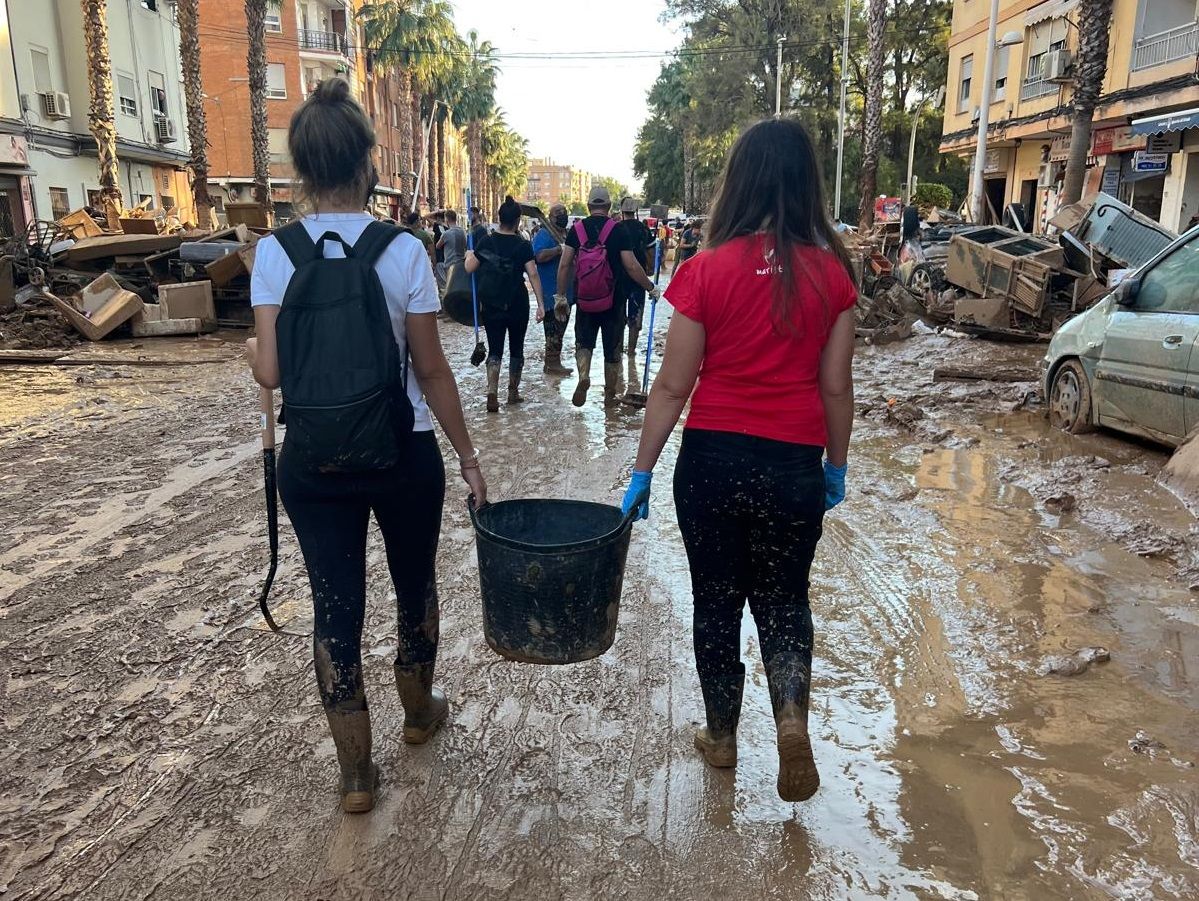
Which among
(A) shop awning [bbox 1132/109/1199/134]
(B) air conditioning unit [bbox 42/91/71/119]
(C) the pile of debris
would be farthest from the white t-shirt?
(B) air conditioning unit [bbox 42/91/71/119]

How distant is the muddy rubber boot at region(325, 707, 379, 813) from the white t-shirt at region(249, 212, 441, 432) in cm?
107

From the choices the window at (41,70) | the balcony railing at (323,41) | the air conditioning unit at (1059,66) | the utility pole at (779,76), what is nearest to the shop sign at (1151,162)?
the air conditioning unit at (1059,66)

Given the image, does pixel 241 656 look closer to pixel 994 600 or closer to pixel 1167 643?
pixel 994 600

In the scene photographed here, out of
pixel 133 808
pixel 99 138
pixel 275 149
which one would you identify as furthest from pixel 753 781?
pixel 275 149

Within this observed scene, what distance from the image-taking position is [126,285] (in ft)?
45.3

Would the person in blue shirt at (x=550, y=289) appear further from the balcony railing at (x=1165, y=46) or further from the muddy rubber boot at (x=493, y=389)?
the balcony railing at (x=1165, y=46)

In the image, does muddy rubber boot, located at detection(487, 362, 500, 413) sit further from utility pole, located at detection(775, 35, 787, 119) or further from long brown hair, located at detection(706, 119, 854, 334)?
utility pole, located at detection(775, 35, 787, 119)

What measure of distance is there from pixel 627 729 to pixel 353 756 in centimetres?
95

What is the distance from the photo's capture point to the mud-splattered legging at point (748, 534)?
8.02ft

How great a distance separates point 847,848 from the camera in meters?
2.47

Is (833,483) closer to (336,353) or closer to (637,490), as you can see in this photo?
(637,490)

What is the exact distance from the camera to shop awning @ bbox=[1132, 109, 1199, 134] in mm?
16531

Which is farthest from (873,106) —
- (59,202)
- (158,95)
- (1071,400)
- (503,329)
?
(158,95)

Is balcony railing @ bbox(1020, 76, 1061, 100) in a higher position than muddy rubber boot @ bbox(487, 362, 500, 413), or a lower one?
higher
